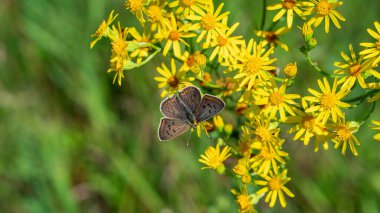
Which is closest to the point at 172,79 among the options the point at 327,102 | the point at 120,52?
the point at 120,52

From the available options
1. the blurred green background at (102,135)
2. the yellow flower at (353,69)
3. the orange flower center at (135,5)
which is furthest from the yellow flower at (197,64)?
the blurred green background at (102,135)

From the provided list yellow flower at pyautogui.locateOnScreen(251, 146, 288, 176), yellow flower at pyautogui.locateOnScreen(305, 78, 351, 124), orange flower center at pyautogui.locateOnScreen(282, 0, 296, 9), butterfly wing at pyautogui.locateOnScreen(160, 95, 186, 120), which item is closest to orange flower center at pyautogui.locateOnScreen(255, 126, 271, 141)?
yellow flower at pyautogui.locateOnScreen(251, 146, 288, 176)

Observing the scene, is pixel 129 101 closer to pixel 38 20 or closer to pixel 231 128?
pixel 38 20

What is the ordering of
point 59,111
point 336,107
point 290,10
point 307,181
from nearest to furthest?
point 336,107, point 290,10, point 307,181, point 59,111

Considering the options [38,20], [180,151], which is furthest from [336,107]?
[38,20]

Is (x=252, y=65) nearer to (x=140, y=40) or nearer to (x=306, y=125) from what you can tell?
(x=306, y=125)

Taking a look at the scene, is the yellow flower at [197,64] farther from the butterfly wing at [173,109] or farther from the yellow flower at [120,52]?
the yellow flower at [120,52]
